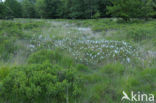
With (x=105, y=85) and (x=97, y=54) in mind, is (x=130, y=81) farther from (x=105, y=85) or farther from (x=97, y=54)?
(x=97, y=54)

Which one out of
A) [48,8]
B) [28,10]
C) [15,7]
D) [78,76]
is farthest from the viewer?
[28,10]

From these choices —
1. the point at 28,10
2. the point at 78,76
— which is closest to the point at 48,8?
the point at 28,10

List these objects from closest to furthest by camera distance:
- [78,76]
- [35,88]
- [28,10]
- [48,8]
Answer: [35,88]
[78,76]
[48,8]
[28,10]

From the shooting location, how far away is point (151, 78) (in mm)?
3613

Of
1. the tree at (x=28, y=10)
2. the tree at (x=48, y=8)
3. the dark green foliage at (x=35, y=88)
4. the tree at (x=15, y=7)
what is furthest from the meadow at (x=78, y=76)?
the tree at (x=28, y=10)

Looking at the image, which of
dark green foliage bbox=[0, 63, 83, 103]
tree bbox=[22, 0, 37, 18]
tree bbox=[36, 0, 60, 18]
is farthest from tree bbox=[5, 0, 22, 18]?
dark green foliage bbox=[0, 63, 83, 103]

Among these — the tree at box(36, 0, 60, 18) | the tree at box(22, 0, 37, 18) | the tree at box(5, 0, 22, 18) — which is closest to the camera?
the tree at box(5, 0, 22, 18)

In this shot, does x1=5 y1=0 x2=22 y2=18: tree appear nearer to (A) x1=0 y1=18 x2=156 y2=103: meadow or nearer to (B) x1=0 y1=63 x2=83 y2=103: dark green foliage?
(A) x1=0 y1=18 x2=156 y2=103: meadow

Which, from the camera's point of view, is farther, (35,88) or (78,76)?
(78,76)

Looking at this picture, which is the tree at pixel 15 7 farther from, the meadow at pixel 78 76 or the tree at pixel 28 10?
the meadow at pixel 78 76

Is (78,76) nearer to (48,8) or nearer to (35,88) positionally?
(35,88)

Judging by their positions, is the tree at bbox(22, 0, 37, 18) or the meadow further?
the tree at bbox(22, 0, 37, 18)

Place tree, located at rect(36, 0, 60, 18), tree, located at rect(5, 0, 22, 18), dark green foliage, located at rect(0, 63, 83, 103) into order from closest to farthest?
1. dark green foliage, located at rect(0, 63, 83, 103)
2. tree, located at rect(5, 0, 22, 18)
3. tree, located at rect(36, 0, 60, 18)

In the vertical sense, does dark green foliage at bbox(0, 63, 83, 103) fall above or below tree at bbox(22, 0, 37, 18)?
below
